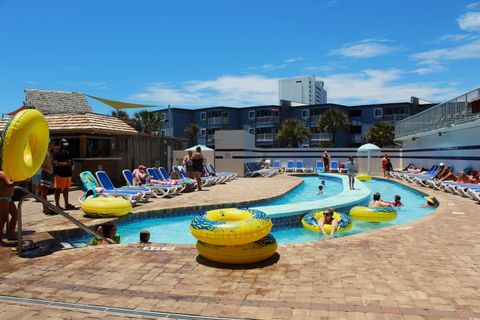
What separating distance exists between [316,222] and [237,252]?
4197mm

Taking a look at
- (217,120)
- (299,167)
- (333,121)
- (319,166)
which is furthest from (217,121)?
(299,167)

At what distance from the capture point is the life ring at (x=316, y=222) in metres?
8.59

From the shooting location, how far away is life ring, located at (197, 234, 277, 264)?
5.03m

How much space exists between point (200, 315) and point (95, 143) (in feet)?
45.4

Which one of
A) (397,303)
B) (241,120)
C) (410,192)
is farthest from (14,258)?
(241,120)

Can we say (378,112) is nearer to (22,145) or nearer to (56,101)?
(56,101)

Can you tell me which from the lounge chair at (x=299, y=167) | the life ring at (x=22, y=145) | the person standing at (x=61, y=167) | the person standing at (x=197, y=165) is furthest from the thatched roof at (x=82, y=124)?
the lounge chair at (x=299, y=167)

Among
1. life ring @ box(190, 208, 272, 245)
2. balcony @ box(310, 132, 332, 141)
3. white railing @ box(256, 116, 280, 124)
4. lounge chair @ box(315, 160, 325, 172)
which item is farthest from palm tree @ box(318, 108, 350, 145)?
life ring @ box(190, 208, 272, 245)

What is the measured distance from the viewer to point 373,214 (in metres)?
10.0

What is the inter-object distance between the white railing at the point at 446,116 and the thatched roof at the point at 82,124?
13484 millimetres

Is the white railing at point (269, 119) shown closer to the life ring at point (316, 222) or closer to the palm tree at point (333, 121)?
the palm tree at point (333, 121)

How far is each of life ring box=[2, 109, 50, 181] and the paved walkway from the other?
1.20m

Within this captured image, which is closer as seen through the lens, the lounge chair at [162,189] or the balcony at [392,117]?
the lounge chair at [162,189]

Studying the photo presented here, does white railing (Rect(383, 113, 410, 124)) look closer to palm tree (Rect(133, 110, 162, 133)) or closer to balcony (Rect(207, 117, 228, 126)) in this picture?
balcony (Rect(207, 117, 228, 126))
